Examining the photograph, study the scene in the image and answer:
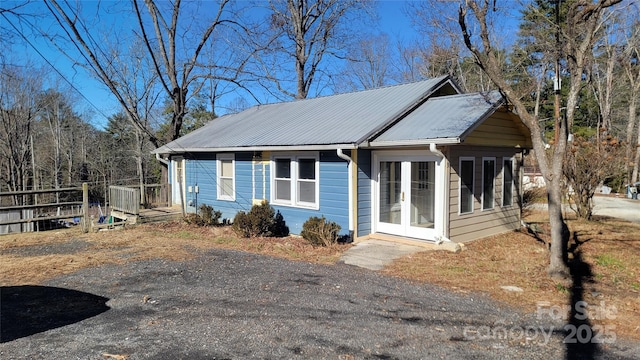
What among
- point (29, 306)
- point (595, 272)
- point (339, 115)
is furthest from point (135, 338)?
point (339, 115)

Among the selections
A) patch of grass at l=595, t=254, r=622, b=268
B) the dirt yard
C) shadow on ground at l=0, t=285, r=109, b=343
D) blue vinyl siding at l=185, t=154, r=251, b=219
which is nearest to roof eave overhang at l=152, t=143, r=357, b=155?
blue vinyl siding at l=185, t=154, r=251, b=219

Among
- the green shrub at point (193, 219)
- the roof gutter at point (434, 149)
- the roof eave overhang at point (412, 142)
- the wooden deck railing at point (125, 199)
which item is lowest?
the green shrub at point (193, 219)

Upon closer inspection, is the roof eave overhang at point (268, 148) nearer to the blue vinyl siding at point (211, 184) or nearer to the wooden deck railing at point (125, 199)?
the blue vinyl siding at point (211, 184)

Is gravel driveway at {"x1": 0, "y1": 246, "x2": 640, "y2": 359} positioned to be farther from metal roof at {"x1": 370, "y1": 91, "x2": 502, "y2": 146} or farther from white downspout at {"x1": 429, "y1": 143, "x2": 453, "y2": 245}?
metal roof at {"x1": 370, "y1": 91, "x2": 502, "y2": 146}

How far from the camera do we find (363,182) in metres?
9.74

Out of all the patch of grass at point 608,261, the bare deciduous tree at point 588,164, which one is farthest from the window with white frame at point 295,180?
the bare deciduous tree at point 588,164

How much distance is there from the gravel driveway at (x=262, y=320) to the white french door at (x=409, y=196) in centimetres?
293

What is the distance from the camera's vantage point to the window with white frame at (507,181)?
432 inches

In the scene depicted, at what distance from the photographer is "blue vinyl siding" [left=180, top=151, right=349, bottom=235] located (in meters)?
9.81

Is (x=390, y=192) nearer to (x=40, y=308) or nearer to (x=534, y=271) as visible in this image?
(x=534, y=271)

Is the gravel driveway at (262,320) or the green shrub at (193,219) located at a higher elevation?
the green shrub at (193,219)

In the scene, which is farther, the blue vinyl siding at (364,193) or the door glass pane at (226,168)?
the door glass pane at (226,168)

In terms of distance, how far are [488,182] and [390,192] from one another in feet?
9.11

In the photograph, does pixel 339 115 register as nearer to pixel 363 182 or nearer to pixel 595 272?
pixel 363 182
